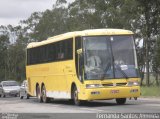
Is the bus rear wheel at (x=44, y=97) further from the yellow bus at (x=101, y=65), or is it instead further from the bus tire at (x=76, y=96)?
the bus tire at (x=76, y=96)

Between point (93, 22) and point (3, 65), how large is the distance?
150 ft

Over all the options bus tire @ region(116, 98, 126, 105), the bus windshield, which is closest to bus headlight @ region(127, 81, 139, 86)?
the bus windshield

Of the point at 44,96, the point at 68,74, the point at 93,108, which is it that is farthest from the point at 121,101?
the point at 44,96

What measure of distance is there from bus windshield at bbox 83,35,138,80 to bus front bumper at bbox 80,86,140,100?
534 mm

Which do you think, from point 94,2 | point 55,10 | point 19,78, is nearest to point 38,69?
point 94,2

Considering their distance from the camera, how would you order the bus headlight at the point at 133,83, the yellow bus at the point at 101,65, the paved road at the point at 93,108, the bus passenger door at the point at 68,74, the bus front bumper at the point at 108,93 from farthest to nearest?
the bus passenger door at the point at 68,74
the bus headlight at the point at 133,83
the yellow bus at the point at 101,65
the bus front bumper at the point at 108,93
the paved road at the point at 93,108

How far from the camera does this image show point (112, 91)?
79.2 feet

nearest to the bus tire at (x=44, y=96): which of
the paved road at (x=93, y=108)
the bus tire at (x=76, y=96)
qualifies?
the paved road at (x=93, y=108)

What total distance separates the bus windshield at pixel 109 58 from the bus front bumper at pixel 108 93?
1.75 feet

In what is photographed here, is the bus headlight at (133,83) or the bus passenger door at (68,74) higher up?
the bus passenger door at (68,74)

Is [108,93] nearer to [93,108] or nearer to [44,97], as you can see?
[93,108]

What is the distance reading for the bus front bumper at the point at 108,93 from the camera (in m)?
24.0

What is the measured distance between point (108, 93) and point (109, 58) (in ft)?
5.11

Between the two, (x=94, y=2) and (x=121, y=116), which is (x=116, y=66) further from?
(x=94, y=2)
